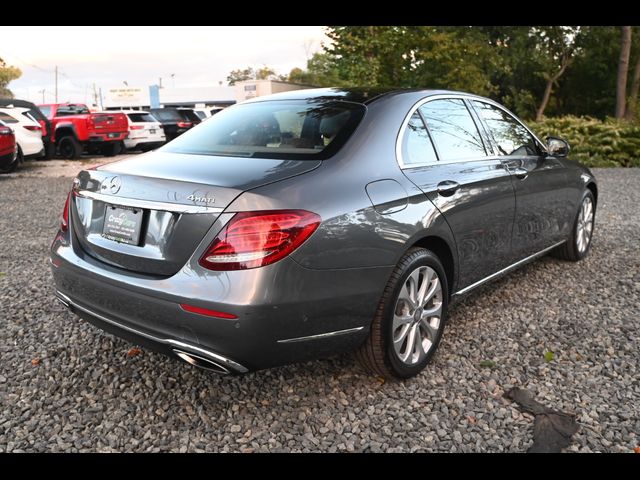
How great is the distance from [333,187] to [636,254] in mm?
4417

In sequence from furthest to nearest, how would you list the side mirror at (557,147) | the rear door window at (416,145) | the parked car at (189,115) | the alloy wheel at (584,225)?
the parked car at (189,115), the alloy wheel at (584,225), the side mirror at (557,147), the rear door window at (416,145)

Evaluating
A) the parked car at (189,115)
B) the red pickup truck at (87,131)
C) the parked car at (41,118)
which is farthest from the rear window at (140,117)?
the parked car at (41,118)

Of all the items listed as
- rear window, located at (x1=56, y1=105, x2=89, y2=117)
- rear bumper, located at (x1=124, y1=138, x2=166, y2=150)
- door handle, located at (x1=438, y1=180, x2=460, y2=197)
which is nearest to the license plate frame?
door handle, located at (x1=438, y1=180, x2=460, y2=197)

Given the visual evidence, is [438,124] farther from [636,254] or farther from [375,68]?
[375,68]

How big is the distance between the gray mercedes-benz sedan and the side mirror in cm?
128

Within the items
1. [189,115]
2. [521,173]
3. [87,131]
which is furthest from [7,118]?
[521,173]

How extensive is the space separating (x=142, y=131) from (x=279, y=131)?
16.0 m

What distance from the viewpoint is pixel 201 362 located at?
2.36 m

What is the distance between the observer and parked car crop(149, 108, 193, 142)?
20.3 m

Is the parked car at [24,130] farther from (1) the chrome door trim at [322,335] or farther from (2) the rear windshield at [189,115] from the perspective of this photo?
(1) the chrome door trim at [322,335]

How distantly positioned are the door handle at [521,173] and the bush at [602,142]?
11.1 metres

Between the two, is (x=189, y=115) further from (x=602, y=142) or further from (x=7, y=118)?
(x=602, y=142)

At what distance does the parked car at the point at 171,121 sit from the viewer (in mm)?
20281

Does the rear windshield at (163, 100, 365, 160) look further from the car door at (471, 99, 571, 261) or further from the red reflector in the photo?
the car door at (471, 99, 571, 261)
